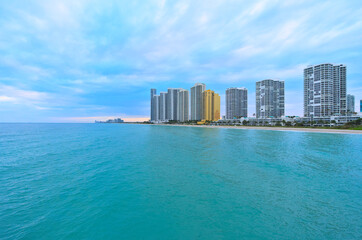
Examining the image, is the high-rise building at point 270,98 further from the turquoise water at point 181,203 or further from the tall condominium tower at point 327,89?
the turquoise water at point 181,203

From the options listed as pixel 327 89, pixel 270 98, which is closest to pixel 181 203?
pixel 327 89

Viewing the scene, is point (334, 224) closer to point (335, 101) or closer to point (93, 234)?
point (93, 234)

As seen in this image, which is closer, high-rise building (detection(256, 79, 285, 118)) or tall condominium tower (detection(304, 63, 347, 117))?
tall condominium tower (detection(304, 63, 347, 117))

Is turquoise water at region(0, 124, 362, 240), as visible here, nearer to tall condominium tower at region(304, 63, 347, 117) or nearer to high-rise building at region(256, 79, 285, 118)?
tall condominium tower at region(304, 63, 347, 117)

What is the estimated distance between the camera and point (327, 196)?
424 inches

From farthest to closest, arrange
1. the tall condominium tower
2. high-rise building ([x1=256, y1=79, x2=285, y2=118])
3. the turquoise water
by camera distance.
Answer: high-rise building ([x1=256, y1=79, x2=285, y2=118]), the tall condominium tower, the turquoise water

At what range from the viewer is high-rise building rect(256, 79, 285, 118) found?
170375mm

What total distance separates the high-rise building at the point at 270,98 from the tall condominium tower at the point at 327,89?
115 feet

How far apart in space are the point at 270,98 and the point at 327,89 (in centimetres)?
4655

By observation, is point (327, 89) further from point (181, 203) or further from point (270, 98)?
point (181, 203)

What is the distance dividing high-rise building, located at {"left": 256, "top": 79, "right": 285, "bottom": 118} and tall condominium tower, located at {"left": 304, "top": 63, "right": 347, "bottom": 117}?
1380 inches

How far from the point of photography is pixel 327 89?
130 m

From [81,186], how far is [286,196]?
49.9 feet

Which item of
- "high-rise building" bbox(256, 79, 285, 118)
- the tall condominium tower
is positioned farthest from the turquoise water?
"high-rise building" bbox(256, 79, 285, 118)
